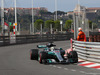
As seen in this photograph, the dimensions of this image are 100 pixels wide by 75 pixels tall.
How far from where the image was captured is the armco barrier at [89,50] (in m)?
13.1

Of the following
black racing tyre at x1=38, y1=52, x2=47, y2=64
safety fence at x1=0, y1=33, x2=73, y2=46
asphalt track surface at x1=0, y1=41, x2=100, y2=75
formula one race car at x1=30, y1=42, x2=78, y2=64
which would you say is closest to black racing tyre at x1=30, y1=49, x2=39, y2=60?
formula one race car at x1=30, y1=42, x2=78, y2=64

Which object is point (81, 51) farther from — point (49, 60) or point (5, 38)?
point (5, 38)

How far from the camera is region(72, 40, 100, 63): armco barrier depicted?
13.1m

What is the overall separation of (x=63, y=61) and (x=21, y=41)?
68.9 feet

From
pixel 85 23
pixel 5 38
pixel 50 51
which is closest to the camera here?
pixel 50 51

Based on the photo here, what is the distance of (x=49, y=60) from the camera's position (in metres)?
12.7

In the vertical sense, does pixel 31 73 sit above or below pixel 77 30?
below

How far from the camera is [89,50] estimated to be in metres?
13.7

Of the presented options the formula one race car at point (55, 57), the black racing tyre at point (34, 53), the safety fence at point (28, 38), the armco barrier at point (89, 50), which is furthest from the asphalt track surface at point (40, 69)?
the safety fence at point (28, 38)

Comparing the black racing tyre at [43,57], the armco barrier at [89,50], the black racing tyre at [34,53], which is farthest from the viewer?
the black racing tyre at [34,53]

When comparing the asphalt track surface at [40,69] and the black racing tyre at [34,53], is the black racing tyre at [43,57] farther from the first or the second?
the black racing tyre at [34,53]

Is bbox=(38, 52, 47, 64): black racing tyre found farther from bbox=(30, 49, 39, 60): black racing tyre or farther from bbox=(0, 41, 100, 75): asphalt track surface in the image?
bbox=(30, 49, 39, 60): black racing tyre

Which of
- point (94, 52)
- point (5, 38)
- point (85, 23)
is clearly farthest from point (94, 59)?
point (5, 38)

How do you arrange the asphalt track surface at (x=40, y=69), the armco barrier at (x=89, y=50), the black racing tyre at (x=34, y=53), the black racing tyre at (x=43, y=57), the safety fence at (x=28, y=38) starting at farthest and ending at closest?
the safety fence at (x=28, y=38) < the black racing tyre at (x=34, y=53) < the armco barrier at (x=89, y=50) < the black racing tyre at (x=43, y=57) < the asphalt track surface at (x=40, y=69)
